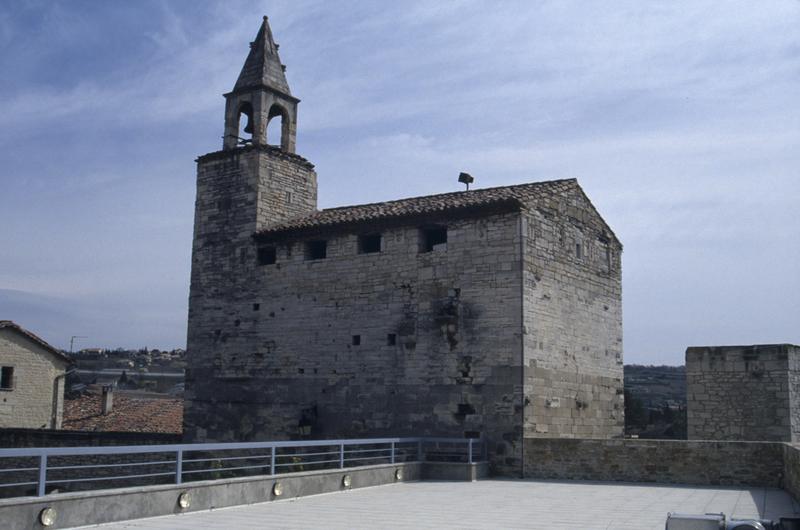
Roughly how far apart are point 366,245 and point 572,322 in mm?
5458

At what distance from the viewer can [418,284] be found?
66.5 ft

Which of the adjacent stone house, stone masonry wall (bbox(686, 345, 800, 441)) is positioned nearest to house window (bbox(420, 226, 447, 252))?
stone masonry wall (bbox(686, 345, 800, 441))

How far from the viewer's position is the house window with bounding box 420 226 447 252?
805 inches

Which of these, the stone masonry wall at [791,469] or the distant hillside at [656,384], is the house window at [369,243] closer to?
the stone masonry wall at [791,469]

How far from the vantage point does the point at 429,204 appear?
21188 millimetres

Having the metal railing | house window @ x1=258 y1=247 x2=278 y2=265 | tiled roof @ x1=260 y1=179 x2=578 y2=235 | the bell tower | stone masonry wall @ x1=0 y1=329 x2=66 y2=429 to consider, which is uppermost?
the bell tower

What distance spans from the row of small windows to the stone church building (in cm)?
5

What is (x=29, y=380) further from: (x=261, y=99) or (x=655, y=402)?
(x=655, y=402)

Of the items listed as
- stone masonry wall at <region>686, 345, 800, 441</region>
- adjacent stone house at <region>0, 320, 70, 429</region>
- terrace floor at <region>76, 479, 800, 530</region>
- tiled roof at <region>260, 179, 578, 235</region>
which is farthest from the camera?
adjacent stone house at <region>0, 320, 70, 429</region>

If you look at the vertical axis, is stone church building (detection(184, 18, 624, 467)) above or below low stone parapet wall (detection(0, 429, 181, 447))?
above

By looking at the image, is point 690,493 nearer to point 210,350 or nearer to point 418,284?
point 418,284

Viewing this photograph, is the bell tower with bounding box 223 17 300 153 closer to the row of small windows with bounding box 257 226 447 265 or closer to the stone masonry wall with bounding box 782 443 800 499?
the row of small windows with bounding box 257 226 447 265

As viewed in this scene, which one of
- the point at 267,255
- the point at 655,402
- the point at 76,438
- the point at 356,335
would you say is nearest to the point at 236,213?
the point at 267,255

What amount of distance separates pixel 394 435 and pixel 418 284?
3.56 m
